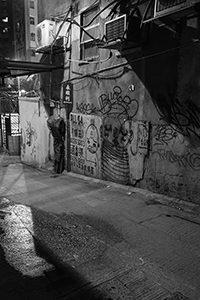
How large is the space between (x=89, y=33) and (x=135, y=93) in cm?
341

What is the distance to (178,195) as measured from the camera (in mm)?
5652

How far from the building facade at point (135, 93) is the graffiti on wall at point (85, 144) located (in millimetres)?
36

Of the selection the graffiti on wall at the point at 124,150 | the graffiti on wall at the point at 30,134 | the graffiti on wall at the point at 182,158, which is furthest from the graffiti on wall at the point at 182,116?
the graffiti on wall at the point at 30,134

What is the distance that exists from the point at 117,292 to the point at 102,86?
20.2 feet

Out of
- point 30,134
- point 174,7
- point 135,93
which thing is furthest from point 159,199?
point 30,134

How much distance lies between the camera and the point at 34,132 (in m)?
12.4

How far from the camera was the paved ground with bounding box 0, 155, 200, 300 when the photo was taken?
2912 mm

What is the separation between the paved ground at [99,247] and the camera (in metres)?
2.91

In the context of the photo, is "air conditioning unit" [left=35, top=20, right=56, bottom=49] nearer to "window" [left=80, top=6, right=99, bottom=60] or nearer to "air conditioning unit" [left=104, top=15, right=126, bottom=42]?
"window" [left=80, top=6, right=99, bottom=60]

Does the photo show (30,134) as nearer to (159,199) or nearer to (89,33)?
(89,33)

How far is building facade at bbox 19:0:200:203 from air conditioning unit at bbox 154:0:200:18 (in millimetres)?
19

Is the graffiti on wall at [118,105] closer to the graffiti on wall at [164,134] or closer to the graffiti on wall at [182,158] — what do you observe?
the graffiti on wall at [164,134]

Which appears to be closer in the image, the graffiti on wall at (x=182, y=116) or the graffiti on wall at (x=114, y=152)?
the graffiti on wall at (x=182, y=116)

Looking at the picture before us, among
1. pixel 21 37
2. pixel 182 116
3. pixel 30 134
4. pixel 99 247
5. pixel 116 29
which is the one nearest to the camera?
pixel 99 247
